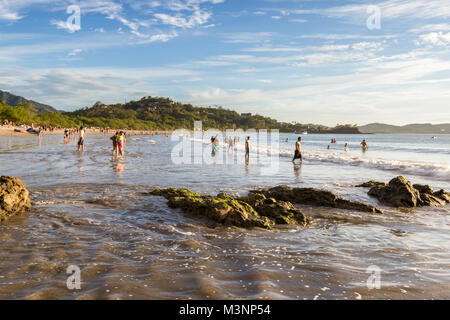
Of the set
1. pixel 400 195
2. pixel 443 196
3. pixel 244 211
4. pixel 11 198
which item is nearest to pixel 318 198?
pixel 400 195

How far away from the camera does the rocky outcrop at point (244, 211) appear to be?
23.0 feet

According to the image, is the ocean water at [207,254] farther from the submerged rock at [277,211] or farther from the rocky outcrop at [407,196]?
the rocky outcrop at [407,196]

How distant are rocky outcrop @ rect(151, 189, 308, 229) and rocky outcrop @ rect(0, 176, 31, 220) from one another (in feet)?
11.6

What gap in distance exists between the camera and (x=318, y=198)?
31.4 feet

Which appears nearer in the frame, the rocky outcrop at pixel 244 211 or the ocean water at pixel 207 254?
the ocean water at pixel 207 254

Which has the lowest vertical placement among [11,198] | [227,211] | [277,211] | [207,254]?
[207,254]

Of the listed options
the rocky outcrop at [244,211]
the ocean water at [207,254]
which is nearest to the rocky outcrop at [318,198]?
the ocean water at [207,254]

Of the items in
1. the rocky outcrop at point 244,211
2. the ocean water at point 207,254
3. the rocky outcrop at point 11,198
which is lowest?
the ocean water at point 207,254

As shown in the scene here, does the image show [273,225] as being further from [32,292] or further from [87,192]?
[87,192]

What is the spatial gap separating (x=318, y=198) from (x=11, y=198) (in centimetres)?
819

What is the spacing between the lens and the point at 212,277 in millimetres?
4191

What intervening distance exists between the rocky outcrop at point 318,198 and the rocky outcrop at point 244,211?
179 cm

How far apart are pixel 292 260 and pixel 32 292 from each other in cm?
361

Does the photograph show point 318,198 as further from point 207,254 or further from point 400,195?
point 207,254
